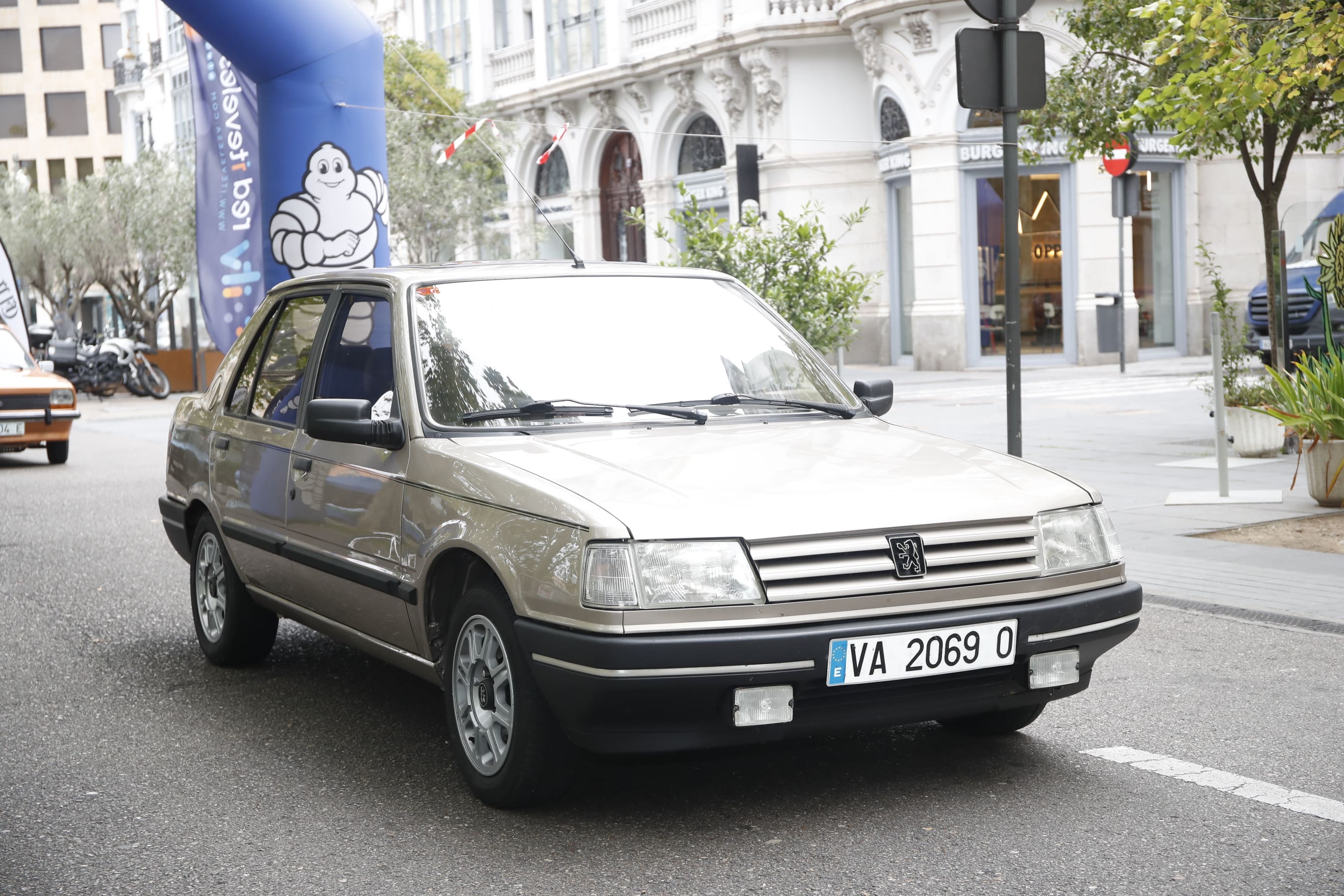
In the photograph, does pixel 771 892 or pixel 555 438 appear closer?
pixel 771 892

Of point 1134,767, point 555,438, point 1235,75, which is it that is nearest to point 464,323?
point 555,438

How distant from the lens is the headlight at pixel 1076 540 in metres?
4.41

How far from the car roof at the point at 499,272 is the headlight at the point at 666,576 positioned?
1691mm

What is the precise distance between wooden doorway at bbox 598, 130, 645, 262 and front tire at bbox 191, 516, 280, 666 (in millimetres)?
30316

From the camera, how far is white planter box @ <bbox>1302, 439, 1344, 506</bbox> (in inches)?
390

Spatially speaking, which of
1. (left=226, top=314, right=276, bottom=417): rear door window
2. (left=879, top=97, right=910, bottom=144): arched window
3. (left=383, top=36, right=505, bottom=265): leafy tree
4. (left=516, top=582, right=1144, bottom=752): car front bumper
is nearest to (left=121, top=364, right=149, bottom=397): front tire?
(left=383, top=36, right=505, bottom=265): leafy tree

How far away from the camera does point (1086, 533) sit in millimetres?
4523

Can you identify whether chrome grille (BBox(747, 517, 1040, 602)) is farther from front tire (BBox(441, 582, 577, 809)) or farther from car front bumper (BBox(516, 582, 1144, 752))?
front tire (BBox(441, 582, 577, 809))

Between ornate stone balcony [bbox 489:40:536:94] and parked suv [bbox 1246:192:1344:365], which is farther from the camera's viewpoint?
ornate stone balcony [bbox 489:40:536:94]

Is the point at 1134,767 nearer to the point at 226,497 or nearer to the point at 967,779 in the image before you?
the point at 967,779

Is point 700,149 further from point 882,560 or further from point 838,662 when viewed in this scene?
point 838,662

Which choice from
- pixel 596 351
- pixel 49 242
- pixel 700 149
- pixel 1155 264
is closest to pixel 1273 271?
pixel 596 351

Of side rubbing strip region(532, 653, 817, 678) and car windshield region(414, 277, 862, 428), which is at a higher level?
car windshield region(414, 277, 862, 428)

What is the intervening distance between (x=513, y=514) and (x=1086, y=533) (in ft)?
5.30
